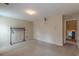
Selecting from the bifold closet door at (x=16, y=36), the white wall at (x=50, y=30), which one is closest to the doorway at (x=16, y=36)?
the bifold closet door at (x=16, y=36)

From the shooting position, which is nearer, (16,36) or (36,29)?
(16,36)

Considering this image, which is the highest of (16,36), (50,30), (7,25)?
(7,25)

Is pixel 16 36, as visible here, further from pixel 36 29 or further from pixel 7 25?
pixel 36 29

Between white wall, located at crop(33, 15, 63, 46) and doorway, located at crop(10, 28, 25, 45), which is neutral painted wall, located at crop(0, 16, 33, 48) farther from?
white wall, located at crop(33, 15, 63, 46)

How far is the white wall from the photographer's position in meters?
1.81

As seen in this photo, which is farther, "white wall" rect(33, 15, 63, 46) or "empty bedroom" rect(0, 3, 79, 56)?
"white wall" rect(33, 15, 63, 46)

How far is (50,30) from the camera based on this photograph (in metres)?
1.98

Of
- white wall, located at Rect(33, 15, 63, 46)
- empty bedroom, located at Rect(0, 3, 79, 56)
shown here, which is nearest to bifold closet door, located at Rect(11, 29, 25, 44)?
empty bedroom, located at Rect(0, 3, 79, 56)

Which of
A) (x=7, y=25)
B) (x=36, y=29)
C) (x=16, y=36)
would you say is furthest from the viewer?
(x=36, y=29)

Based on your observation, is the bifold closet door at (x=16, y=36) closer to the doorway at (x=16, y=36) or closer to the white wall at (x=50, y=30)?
the doorway at (x=16, y=36)

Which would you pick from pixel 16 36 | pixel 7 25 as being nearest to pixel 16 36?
pixel 16 36

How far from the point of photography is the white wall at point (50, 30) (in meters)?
1.81

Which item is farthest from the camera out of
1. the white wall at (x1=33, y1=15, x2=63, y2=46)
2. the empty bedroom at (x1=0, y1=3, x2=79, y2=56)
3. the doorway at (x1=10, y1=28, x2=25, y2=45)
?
the white wall at (x1=33, y1=15, x2=63, y2=46)

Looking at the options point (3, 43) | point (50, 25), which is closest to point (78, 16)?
point (50, 25)
